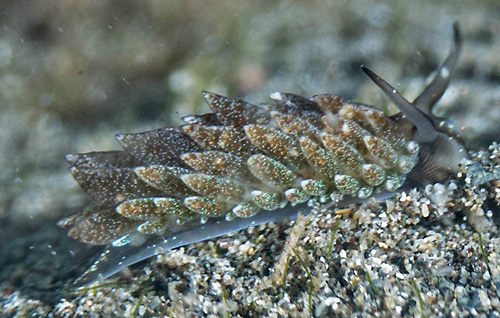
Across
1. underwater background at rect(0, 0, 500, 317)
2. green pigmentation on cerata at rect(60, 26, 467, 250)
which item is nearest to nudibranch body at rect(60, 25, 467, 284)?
green pigmentation on cerata at rect(60, 26, 467, 250)

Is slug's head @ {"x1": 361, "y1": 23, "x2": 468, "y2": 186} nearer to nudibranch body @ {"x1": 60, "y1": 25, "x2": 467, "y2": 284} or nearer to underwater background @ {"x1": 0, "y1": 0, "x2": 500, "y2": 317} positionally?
nudibranch body @ {"x1": 60, "y1": 25, "x2": 467, "y2": 284}

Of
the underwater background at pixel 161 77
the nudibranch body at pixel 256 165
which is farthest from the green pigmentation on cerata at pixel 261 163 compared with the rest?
the underwater background at pixel 161 77

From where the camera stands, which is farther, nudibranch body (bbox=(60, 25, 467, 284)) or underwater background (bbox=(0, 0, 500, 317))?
underwater background (bbox=(0, 0, 500, 317))

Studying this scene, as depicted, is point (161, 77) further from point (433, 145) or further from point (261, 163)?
point (433, 145)

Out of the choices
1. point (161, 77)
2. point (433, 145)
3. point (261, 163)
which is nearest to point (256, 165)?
point (261, 163)

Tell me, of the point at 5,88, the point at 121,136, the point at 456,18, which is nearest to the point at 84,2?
the point at 5,88

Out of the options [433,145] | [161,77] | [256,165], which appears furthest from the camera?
[161,77]

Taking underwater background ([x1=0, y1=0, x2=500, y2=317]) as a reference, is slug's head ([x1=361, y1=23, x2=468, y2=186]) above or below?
below
